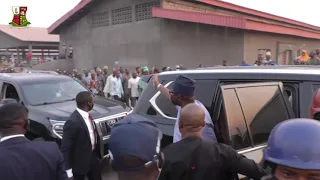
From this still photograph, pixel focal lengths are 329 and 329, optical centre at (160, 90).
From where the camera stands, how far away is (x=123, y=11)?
19531mm

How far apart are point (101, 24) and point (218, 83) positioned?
62.1ft

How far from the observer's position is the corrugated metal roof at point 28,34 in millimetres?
29234

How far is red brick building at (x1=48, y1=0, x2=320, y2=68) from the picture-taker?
1520 centimetres

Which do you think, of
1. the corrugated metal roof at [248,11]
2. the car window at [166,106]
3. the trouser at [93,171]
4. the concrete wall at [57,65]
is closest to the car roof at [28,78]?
the trouser at [93,171]

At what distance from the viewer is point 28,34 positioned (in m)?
30.3

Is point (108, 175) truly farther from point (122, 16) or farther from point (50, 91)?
point (122, 16)

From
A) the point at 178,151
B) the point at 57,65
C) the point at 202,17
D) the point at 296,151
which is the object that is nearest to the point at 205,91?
the point at 178,151

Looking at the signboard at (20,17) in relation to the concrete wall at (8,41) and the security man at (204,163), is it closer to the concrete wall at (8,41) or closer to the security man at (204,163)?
the concrete wall at (8,41)

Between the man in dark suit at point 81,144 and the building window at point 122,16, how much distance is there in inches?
614

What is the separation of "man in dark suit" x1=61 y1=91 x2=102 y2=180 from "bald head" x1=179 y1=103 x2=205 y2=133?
79.6 inches

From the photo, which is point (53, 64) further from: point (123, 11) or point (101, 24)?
point (123, 11)

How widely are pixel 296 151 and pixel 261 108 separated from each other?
165cm

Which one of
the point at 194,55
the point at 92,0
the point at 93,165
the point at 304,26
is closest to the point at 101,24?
the point at 92,0

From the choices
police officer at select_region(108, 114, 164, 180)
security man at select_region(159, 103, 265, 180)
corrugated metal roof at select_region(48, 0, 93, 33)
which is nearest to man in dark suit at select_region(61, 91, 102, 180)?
security man at select_region(159, 103, 265, 180)
